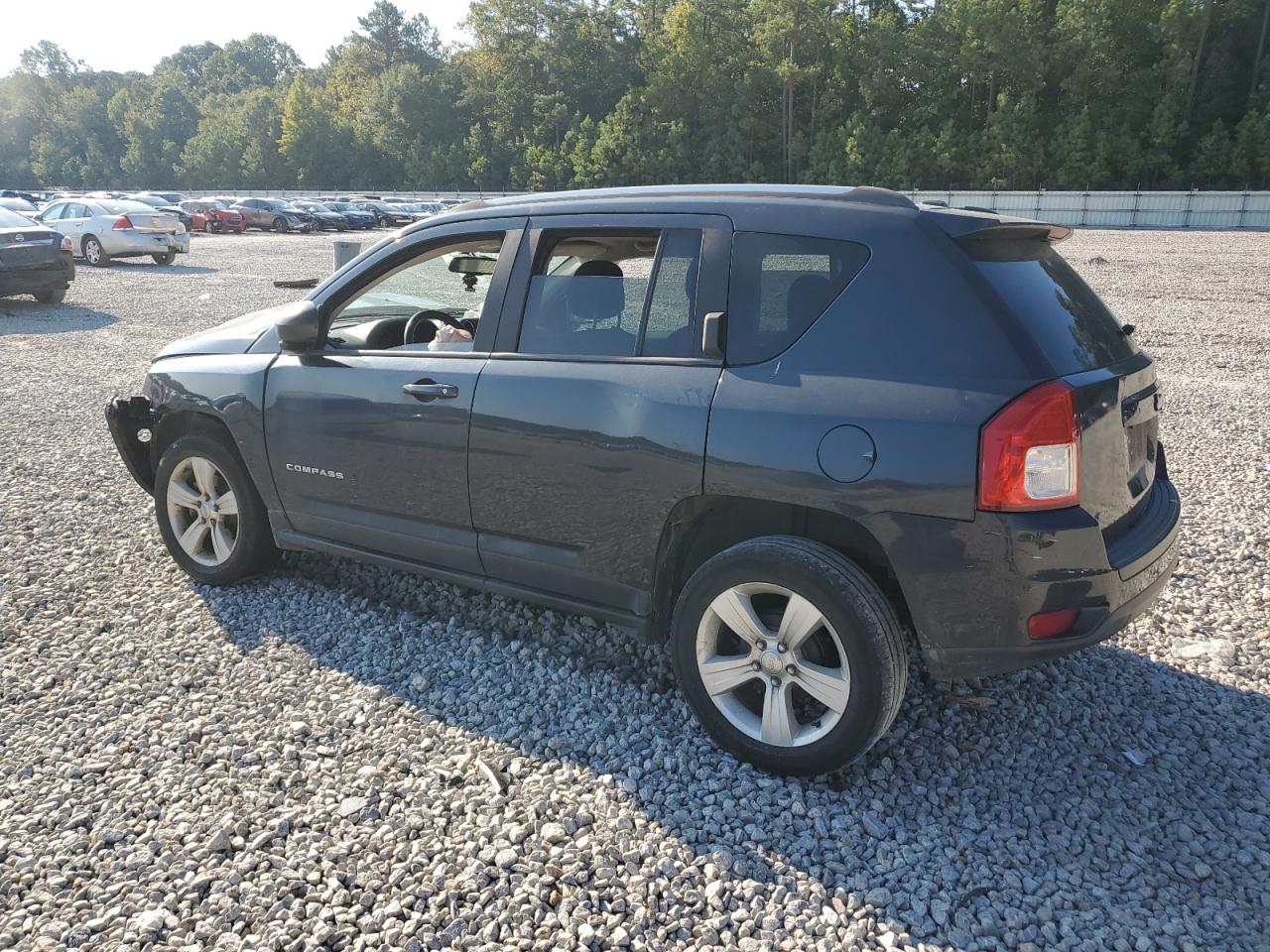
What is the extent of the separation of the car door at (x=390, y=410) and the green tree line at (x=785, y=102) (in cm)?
6033

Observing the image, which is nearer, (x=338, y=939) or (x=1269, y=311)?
(x=338, y=939)

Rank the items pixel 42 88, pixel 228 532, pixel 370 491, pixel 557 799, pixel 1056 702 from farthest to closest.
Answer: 1. pixel 42 88
2. pixel 228 532
3. pixel 370 491
4. pixel 1056 702
5. pixel 557 799

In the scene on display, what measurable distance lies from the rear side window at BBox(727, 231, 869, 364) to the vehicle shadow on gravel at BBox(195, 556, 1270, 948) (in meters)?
1.46

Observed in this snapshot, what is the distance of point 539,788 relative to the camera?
3.12m

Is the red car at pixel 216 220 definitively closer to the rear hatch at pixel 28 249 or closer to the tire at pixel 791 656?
the rear hatch at pixel 28 249

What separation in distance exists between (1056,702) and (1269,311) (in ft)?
46.0

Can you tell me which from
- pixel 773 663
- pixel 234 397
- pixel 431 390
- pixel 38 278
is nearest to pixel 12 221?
pixel 38 278

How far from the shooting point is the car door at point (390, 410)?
3.77m

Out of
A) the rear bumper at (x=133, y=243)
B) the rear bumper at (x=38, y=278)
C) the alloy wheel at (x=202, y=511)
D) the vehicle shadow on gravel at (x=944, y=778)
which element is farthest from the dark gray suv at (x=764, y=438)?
the rear bumper at (x=133, y=243)

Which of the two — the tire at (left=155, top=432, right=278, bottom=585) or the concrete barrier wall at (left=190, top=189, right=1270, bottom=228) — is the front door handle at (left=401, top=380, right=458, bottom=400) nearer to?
the tire at (left=155, top=432, right=278, bottom=585)

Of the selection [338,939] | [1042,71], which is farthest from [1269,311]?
[1042,71]

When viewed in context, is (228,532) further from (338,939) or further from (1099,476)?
(1099,476)

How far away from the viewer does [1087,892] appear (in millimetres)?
2633

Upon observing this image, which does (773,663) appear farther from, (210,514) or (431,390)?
(210,514)
